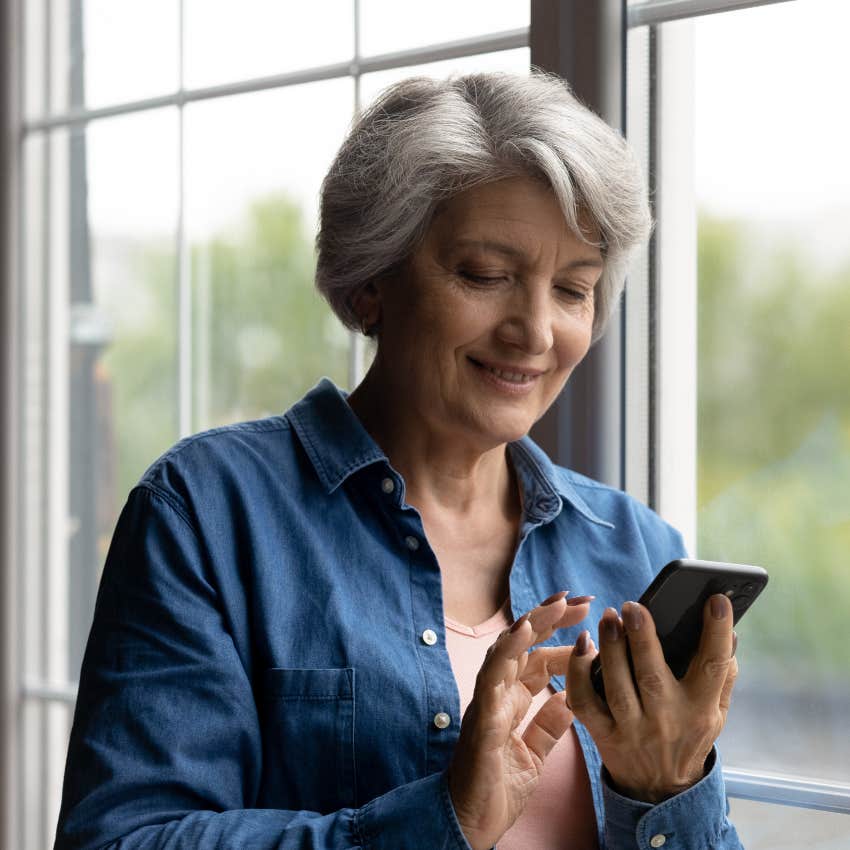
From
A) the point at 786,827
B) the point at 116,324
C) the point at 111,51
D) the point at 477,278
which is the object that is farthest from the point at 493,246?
the point at 111,51

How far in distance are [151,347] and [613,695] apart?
166cm

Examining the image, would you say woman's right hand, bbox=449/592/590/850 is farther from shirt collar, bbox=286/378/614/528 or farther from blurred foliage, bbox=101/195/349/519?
blurred foliage, bbox=101/195/349/519

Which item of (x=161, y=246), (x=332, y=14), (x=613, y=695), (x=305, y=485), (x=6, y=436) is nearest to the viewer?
(x=613, y=695)

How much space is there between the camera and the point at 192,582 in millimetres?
1332

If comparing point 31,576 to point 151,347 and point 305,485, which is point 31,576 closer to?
point 151,347

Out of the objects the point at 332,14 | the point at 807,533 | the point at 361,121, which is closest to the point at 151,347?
the point at 332,14

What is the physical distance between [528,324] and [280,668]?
0.53m

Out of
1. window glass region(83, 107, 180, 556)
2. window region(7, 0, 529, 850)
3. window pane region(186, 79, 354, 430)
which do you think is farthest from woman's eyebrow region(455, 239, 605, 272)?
window glass region(83, 107, 180, 556)

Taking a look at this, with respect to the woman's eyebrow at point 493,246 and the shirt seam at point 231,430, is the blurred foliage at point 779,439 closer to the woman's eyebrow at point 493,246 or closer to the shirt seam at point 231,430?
the woman's eyebrow at point 493,246

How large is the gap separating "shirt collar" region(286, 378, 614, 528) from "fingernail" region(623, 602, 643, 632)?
40 centimetres

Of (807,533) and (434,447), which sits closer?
(434,447)

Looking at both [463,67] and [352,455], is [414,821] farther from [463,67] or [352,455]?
[463,67]

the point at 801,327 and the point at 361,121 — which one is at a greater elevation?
the point at 361,121

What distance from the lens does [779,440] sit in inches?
67.4
